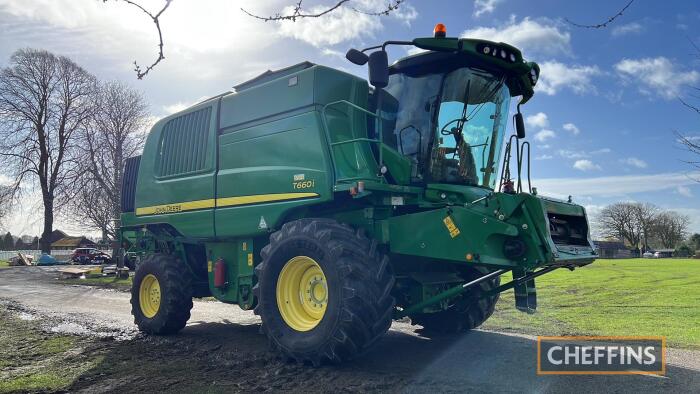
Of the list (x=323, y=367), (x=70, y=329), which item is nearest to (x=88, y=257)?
(x=70, y=329)

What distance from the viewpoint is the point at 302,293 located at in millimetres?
6145

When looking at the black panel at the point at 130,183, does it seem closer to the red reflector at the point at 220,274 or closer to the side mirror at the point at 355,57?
the red reflector at the point at 220,274

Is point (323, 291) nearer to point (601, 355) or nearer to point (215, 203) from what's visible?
point (215, 203)

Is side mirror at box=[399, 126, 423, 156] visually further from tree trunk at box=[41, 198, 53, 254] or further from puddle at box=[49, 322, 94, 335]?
tree trunk at box=[41, 198, 53, 254]

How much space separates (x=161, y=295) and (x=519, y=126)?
5.90 metres

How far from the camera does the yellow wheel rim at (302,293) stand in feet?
19.4

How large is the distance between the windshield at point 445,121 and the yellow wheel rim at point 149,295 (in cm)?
479

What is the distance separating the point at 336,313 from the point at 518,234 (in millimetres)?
2012

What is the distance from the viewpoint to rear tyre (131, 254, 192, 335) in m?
8.09

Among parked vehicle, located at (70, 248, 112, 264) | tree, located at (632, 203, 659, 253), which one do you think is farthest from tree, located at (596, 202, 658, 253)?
parked vehicle, located at (70, 248, 112, 264)

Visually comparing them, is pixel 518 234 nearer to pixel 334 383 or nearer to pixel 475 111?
pixel 475 111

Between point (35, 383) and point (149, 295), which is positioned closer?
point (35, 383)

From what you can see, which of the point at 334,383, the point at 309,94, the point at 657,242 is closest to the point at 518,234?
the point at 334,383

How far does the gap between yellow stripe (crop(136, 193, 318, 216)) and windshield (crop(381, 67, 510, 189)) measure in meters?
1.37
